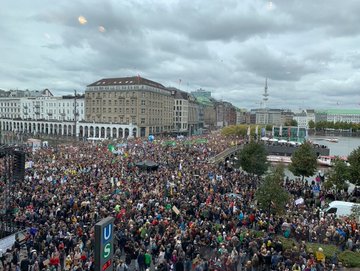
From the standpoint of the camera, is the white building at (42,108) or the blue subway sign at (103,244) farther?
the white building at (42,108)

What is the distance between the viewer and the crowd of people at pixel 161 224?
14.0 metres

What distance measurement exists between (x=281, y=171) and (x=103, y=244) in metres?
20.6

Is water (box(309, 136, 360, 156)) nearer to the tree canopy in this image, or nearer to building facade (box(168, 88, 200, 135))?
building facade (box(168, 88, 200, 135))

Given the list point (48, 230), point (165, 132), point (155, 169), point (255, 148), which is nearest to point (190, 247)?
point (48, 230)

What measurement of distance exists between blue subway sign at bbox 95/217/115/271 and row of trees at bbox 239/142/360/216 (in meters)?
15.2

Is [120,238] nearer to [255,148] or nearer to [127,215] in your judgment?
[127,215]

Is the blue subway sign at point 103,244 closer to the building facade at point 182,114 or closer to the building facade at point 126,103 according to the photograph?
the building facade at point 126,103

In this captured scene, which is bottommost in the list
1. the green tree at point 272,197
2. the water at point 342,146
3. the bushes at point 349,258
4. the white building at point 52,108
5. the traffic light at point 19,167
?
the water at point 342,146

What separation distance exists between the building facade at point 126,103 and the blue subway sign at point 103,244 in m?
86.9

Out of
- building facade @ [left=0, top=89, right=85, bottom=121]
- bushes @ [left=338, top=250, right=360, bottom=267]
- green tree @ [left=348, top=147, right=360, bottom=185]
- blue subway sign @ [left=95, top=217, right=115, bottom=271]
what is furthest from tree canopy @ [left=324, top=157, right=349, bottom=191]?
building facade @ [left=0, top=89, right=85, bottom=121]

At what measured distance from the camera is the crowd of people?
45.9 feet

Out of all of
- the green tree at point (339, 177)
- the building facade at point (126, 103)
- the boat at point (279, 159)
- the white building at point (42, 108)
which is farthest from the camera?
the white building at point (42, 108)

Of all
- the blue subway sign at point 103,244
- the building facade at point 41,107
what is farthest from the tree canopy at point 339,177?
the building facade at point 41,107

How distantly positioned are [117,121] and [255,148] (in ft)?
229
